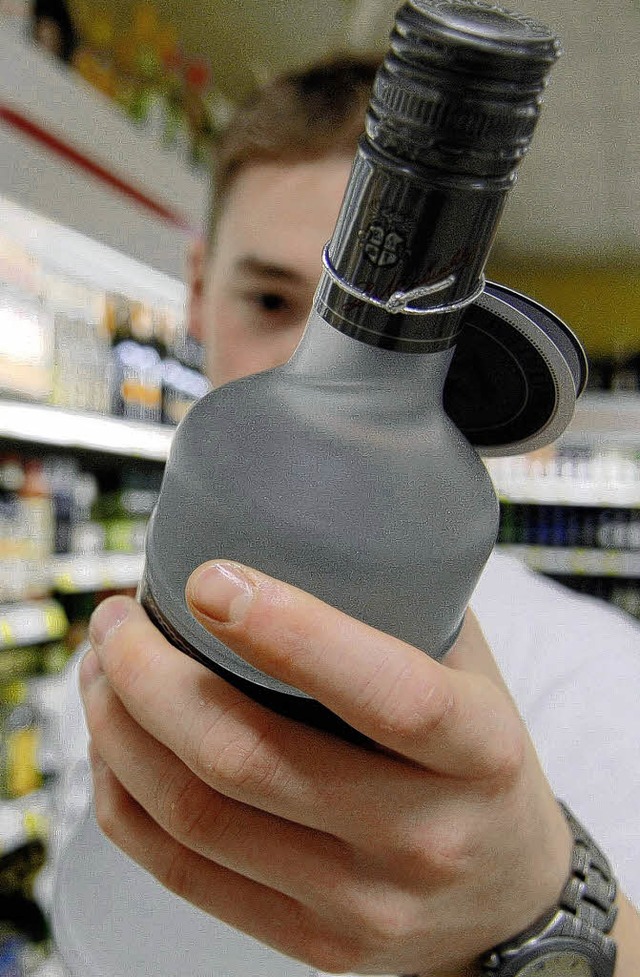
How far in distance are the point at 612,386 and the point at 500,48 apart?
16.9ft

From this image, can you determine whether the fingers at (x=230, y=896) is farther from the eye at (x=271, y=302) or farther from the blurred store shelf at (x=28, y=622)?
the blurred store shelf at (x=28, y=622)

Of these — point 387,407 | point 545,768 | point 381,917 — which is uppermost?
point 387,407

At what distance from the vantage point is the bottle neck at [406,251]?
0.30 meters

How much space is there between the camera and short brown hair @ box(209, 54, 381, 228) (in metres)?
1.06

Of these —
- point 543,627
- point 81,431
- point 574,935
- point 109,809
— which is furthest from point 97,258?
point 574,935

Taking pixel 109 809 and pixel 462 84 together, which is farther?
pixel 109 809

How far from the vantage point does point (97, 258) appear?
7.30 ft

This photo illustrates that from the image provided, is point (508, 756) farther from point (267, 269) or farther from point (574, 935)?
point (267, 269)

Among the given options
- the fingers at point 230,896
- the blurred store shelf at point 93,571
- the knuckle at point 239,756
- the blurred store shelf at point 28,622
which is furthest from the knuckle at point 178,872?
the blurred store shelf at point 93,571

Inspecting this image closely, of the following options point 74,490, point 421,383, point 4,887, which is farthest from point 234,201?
point 4,887

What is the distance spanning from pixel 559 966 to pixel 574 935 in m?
0.03

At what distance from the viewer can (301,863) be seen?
361 millimetres

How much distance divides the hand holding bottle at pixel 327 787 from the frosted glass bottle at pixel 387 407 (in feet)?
0.09

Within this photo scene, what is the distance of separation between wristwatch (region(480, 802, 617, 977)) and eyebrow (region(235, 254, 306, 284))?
76cm
